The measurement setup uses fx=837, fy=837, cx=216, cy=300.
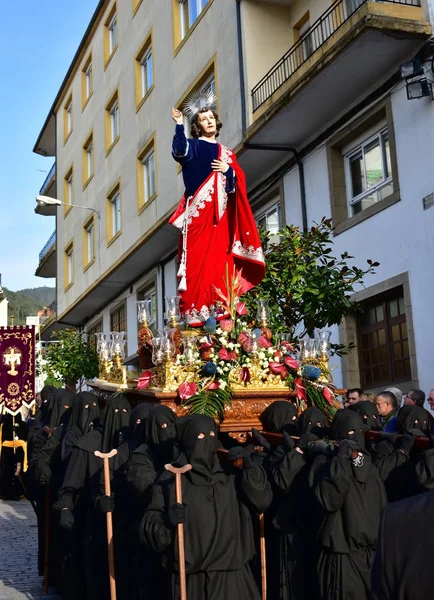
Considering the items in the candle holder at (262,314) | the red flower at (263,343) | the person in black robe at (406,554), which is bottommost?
the person in black robe at (406,554)

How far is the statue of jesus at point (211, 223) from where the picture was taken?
7.97m

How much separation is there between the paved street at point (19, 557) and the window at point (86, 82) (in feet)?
56.8

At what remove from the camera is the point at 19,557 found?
980cm

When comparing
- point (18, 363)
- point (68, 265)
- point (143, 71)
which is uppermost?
point (143, 71)

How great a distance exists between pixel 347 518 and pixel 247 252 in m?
3.27

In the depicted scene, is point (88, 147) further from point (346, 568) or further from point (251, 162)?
point (346, 568)

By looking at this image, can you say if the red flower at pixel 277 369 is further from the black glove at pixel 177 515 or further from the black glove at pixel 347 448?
the black glove at pixel 177 515

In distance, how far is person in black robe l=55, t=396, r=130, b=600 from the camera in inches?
272

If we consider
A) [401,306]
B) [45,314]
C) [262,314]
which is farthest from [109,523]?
[45,314]

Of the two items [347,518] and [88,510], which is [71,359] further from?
[347,518]

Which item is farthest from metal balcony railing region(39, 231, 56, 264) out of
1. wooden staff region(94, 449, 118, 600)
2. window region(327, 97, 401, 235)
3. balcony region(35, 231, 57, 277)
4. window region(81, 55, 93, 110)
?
wooden staff region(94, 449, 118, 600)

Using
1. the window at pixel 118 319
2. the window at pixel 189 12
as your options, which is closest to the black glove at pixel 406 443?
the window at pixel 189 12

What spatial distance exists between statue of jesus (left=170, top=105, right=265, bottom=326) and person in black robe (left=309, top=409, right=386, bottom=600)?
275cm

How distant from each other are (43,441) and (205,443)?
400cm
